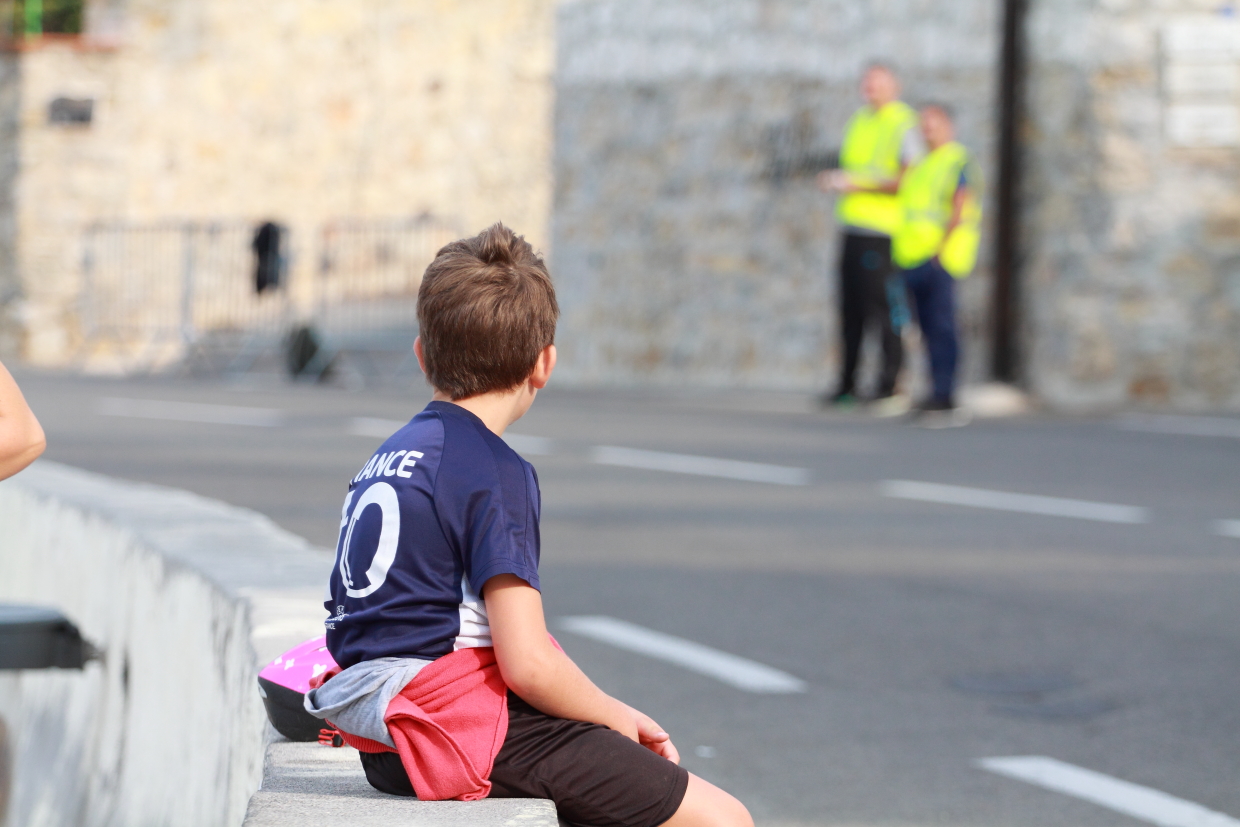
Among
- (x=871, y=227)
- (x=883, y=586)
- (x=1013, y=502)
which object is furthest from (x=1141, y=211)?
(x=883, y=586)

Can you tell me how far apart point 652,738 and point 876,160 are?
11672mm

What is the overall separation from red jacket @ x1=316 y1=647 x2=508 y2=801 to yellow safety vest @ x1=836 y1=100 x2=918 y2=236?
11811 millimetres

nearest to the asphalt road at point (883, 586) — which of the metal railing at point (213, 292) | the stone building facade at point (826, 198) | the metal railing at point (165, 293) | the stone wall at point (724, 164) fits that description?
the stone building facade at point (826, 198)

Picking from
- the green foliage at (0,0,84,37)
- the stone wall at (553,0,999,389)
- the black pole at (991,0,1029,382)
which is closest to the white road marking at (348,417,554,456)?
the stone wall at (553,0,999,389)

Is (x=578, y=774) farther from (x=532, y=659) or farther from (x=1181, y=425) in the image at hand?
(x=1181, y=425)

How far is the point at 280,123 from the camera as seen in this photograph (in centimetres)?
2603

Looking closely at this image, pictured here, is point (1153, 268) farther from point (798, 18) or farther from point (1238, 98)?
point (798, 18)

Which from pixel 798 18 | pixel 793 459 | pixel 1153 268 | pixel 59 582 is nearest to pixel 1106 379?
pixel 1153 268

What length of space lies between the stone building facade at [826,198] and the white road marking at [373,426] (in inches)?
190

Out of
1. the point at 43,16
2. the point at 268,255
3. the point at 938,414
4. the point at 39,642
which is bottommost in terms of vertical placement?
the point at 938,414

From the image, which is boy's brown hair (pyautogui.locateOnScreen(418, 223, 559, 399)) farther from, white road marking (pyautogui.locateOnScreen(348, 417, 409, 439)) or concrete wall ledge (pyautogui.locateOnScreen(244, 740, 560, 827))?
white road marking (pyautogui.locateOnScreen(348, 417, 409, 439))

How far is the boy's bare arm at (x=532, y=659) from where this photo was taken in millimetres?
2688

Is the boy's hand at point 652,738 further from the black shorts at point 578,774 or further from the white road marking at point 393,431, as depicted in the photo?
the white road marking at point 393,431

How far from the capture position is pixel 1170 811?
4270 millimetres
